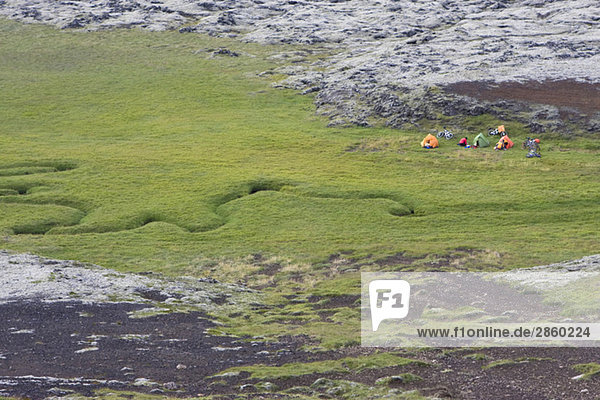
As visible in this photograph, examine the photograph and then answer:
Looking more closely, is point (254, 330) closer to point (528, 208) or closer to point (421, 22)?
point (528, 208)

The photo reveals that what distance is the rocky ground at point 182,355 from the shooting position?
91.2 ft

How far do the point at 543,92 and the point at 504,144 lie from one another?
20.8m

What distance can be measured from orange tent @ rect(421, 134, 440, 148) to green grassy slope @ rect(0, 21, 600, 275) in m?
1.44

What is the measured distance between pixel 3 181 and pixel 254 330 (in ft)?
192

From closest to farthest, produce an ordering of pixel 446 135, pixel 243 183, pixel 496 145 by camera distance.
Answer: pixel 243 183 → pixel 496 145 → pixel 446 135

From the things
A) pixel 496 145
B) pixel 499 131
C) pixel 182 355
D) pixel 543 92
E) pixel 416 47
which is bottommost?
pixel 496 145

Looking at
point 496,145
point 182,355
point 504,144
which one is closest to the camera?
point 182,355

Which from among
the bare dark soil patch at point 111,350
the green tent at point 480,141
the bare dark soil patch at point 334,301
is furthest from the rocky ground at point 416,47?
the bare dark soil patch at point 111,350

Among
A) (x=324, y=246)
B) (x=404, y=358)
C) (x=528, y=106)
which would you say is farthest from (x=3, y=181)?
(x=528, y=106)

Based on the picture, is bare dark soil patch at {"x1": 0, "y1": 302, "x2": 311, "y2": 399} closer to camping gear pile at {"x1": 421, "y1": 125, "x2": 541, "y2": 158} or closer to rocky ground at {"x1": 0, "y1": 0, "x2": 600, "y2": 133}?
Result: camping gear pile at {"x1": 421, "y1": 125, "x2": 541, "y2": 158}

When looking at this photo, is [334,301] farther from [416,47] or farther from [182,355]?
[416,47]

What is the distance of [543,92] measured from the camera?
116 m

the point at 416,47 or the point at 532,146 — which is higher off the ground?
the point at 416,47

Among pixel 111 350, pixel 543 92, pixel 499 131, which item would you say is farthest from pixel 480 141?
pixel 111 350
